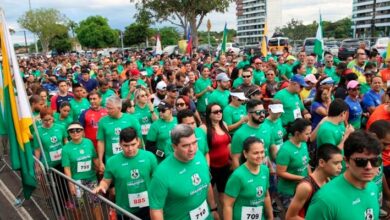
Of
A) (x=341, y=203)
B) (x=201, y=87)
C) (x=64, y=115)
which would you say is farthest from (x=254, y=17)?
(x=341, y=203)

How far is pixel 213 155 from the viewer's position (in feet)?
16.0

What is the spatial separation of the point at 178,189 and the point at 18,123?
2.22m

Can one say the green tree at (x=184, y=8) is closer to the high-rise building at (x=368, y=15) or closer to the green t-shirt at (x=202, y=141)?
the green t-shirt at (x=202, y=141)

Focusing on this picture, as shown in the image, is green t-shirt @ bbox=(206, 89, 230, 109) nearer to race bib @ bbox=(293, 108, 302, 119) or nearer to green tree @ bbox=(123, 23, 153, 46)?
race bib @ bbox=(293, 108, 302, 119)

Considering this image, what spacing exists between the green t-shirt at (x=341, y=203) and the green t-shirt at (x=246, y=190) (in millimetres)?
1020

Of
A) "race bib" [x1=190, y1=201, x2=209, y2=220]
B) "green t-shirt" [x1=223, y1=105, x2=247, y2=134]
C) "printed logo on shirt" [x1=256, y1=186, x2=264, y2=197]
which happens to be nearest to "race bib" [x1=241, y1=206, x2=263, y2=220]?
"printed logo on shirt" [x1=256, y1=186, x2=264, y2=197]

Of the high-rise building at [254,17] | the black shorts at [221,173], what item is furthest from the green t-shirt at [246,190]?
the high-rise building at [254,17]

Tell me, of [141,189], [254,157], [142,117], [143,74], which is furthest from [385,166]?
[143,74]

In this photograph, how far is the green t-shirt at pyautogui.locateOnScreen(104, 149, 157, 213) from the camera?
151 inches

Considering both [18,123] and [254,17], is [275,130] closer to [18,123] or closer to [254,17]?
[18,123]

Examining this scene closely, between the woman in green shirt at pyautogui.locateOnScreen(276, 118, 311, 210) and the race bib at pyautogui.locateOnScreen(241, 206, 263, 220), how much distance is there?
0.70m

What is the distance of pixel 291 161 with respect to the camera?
4141 mm

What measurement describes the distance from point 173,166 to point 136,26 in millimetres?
61458

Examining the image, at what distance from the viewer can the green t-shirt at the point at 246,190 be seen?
3402 millimetres
